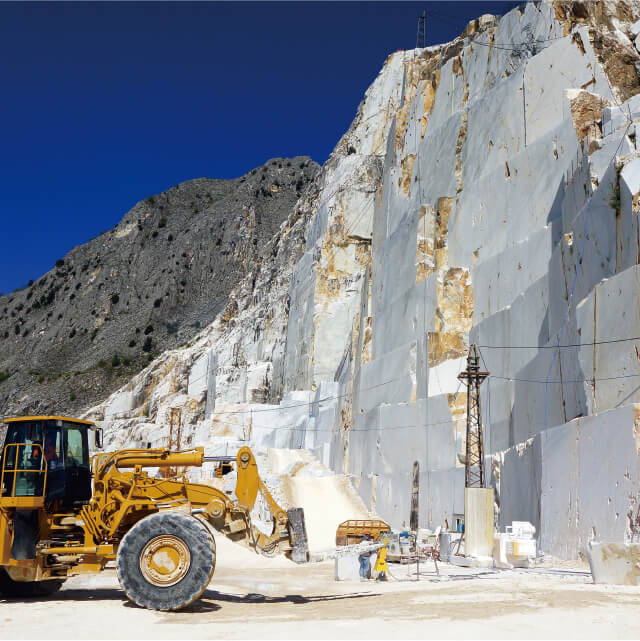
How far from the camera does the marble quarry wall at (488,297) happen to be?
63.9 ft

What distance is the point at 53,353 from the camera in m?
119

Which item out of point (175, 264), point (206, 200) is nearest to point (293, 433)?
point (175, 264)

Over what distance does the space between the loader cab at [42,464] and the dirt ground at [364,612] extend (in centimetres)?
165

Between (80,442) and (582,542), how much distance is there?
1133 centimetres

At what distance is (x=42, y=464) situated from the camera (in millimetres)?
12500

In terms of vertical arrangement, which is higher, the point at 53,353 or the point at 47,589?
the point at 53,353

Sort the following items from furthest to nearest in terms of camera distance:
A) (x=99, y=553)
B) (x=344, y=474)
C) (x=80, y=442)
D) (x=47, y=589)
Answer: (x=344, y=474)
(x=47, y=589)
(x=80, y=442)
(x=99, y=553)

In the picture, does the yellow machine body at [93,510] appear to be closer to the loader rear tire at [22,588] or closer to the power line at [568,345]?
the loader rear tire at [22,588]

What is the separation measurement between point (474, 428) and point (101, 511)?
20483 mm

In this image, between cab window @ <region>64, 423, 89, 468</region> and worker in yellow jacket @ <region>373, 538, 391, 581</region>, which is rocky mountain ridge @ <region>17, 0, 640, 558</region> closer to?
worker in yellow jacket @ <region>373, 538, 391, 581</region>

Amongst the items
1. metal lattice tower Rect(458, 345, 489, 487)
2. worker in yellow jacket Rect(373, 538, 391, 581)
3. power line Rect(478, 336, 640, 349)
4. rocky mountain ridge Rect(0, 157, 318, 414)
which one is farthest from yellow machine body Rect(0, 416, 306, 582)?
rocky mountain ridge Rect(0, 157, 318, 414)

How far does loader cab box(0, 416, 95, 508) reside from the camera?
12.3m

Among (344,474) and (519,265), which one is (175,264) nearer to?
(344,474)

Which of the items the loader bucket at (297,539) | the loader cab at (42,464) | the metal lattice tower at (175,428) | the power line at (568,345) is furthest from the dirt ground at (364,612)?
the metal lattice tower at (175,428)
